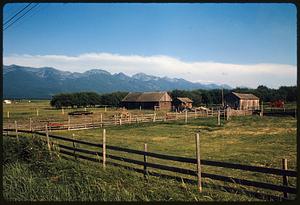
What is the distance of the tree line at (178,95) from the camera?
8894 centimetres

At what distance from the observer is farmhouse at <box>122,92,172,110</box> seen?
71688 millimetres

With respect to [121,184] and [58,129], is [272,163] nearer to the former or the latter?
[121,184]

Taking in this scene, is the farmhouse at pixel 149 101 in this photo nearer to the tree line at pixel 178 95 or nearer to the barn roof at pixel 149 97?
the barn roof at pixel 149 97

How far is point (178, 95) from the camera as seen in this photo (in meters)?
97.1

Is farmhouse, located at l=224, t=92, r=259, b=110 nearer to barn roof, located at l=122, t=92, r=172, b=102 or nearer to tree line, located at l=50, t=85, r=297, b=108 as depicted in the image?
barn roof, located at l=122, t=92, r=172, b=102

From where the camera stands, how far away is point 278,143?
61.3 ft

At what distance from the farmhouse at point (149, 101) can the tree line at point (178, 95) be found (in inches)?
414

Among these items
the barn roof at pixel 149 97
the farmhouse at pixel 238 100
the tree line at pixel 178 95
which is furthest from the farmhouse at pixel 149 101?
the farmhouse at pixel 238 100

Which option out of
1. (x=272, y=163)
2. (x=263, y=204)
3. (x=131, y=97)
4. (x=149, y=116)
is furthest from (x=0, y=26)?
(x=131, y=97)

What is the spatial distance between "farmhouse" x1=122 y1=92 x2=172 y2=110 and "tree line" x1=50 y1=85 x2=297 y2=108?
10.5 metres

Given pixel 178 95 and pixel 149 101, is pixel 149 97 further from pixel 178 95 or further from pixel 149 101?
pixel 178 95

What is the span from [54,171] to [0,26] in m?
Answer: 4.70

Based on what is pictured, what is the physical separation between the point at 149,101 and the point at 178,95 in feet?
86.9

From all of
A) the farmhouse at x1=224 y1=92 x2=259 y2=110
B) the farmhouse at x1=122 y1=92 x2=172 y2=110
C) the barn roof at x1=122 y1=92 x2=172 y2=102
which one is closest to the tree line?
the farmhouse at x1=122 y1=92 x2=172 y2=110
